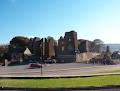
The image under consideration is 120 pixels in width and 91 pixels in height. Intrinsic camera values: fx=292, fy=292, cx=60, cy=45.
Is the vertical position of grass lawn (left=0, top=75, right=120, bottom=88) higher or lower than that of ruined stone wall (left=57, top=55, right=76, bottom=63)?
lower

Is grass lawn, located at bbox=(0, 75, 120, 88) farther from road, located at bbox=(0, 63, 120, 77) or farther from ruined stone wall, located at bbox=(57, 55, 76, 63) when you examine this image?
ruined stone wall, located at bbox=(57, 55, 76, 63)

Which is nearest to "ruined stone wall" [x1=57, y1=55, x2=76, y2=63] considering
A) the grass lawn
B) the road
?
the road

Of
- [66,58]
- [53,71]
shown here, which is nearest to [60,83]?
[53,71]

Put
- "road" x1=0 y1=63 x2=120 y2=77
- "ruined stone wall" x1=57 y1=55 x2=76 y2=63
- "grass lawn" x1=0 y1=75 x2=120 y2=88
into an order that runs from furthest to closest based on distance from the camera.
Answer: "ruined stone wall" x1=57 y1=55 x2=76 y2=63, "road" x1=0 y1=63 x2=120 y2=77, "grass lawn" x1=0 y1=75 x2=120 y2=88

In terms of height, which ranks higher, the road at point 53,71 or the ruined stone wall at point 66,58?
the ruined stone wall at point 66,58

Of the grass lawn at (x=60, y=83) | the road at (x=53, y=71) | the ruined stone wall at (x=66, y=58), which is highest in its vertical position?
the ruined stone wall at (x=66, y=58)

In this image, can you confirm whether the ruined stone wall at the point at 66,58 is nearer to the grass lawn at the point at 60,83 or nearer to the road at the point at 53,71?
the road at the point at 53,71

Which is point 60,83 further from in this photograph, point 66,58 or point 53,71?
point 66,58

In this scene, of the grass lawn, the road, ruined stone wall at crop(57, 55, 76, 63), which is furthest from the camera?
ruined stone wall at crop(57, 55, 76, 63)

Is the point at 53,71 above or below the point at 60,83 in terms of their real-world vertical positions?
above

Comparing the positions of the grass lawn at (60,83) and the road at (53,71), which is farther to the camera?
the road at (53,71)

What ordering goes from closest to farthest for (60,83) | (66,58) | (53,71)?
1. (60,83)
2. (53,71)
3. (66,58)

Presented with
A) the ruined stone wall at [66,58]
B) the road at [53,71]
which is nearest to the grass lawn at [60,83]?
the road at [53,71]

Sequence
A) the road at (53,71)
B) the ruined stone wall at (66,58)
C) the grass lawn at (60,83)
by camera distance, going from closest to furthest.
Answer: the grass lawn at (60,83), the road at (53,71), the ruined stone wall at (66,58)
